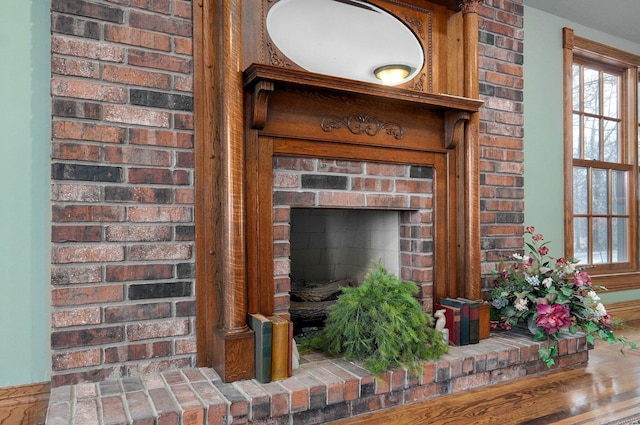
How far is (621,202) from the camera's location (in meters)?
3.94

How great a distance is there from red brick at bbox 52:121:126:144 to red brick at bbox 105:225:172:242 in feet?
1.16

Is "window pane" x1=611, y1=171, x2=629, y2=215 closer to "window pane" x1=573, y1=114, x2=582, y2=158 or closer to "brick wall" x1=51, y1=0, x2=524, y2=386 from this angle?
"window pane" x1=573, y1=114, x2=582, y2=158

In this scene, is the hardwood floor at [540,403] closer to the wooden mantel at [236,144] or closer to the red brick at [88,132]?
the wooden mantel at [236,144]

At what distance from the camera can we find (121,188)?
74.8 inches

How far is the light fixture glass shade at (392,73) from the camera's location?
243cm

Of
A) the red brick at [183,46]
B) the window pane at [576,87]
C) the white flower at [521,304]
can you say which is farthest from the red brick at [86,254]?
the window pane at [576,87]

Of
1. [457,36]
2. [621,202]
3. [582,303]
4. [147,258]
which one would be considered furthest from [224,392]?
[621,202]

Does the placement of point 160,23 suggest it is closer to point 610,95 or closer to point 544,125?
point 544,125

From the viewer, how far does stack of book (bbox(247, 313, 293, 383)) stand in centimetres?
188

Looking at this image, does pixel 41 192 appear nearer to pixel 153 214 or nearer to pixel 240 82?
pixel 153 214

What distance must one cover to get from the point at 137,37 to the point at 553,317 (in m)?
2.47

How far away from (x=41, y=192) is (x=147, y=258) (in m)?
0.49

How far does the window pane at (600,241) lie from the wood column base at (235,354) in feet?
10.3

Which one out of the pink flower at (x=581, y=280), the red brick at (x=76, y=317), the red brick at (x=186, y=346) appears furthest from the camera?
the pink flower at (x=581, y=280)
